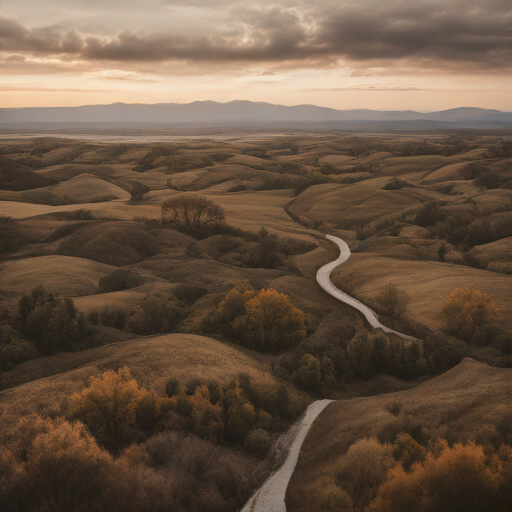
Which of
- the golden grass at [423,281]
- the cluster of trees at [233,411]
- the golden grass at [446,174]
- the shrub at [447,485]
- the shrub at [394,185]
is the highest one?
the golden grass at [446,174]

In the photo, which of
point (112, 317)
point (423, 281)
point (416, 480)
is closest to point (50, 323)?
point (112, 317)

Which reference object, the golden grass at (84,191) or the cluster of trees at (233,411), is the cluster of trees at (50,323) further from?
the golden grass at (84,191)

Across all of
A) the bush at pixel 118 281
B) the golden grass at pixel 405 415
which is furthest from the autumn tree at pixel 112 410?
the bush at pixel 118 281

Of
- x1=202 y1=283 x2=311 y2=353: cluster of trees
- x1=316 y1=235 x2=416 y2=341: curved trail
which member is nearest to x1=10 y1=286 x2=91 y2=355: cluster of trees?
x1=202 y1=283 x2=311 y2=353: cluster of trees

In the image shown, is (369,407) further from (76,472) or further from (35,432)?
(35,432)

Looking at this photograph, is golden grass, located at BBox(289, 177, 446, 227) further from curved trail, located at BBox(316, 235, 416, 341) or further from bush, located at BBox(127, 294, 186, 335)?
bush, located at BBox(127, 294, 186, 335)

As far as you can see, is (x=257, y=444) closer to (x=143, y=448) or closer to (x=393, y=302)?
(x=143, y=448)

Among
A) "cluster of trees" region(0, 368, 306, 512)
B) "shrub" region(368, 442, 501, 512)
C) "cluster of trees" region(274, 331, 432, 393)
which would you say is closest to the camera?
→ "shrub" region(368, 442, 501, 512)
